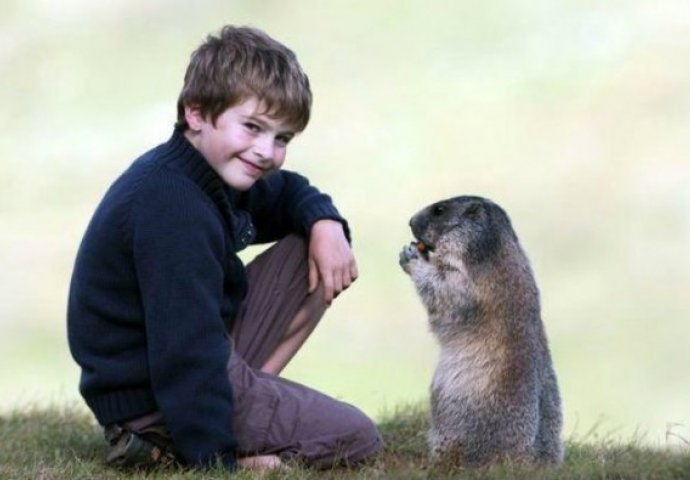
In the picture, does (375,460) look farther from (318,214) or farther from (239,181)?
(239,181)

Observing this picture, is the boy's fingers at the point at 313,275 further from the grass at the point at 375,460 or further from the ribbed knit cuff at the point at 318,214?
the grass at the point at 375,460

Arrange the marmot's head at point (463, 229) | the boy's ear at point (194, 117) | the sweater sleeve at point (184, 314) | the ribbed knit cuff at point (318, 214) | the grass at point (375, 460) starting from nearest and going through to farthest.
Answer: the grass at point (375, 460) < the sweater sleeve at point (184, 314) < the boy's ear at point (194, 117) < the marmot's head at point (463, 229) < the ribbed knit cuff at point (318, 214)

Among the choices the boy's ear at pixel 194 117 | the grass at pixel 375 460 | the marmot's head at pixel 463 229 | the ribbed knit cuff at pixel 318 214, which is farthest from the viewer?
the ribbed knit cuff at pixel 318 214

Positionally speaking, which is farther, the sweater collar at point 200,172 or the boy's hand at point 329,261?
the boy's hand at point 329,261

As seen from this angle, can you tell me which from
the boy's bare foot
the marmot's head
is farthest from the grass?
the marmot's head

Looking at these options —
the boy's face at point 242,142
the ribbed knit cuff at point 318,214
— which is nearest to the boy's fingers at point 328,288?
the ribbed knit cuff at point 318,214

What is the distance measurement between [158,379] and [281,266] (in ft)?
3.20

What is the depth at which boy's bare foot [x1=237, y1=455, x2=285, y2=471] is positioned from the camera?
5793 millimetres

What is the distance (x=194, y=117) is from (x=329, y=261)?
885mm

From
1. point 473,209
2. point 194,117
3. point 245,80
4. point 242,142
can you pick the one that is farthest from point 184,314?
point 473,209

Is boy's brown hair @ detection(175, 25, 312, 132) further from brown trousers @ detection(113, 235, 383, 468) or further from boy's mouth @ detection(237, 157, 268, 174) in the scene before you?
brown trousers @ detection(113, 235, 383, 468)

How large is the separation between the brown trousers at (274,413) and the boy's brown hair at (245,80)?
0.85 m

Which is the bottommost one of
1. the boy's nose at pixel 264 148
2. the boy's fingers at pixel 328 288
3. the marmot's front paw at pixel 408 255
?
the boy's fingers at pixel 328 288

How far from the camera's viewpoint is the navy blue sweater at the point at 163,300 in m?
5.59
